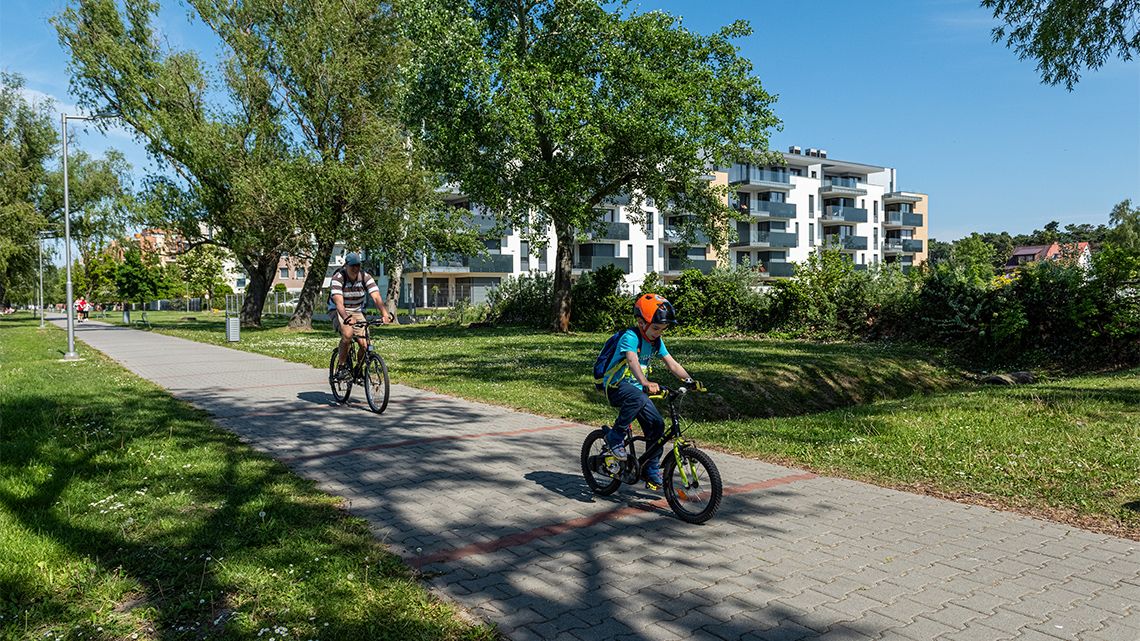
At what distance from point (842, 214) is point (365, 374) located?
7315 cm

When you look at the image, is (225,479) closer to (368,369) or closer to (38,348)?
(368,369)

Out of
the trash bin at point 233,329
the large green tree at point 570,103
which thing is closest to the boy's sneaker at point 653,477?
the large green tree at point 570,103

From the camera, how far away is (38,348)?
2106 cm

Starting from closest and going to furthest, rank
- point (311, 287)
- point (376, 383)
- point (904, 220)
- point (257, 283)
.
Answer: point (376, 383) → point (311, 287) → point (257, 283) → point (904, 220)

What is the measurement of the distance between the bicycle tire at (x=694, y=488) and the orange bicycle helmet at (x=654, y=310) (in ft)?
2.98

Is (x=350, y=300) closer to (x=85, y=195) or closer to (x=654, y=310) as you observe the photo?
(x=654, y=310)

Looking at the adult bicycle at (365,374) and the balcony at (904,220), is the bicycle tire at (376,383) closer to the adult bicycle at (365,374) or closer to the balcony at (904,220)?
the adult bicycle at (365,374)

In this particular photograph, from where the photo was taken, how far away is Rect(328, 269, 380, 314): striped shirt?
33.1 feet

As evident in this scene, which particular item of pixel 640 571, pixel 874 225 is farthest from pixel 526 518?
pixel 874 225

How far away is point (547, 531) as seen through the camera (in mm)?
4945

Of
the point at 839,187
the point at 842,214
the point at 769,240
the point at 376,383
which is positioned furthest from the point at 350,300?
the point at 839,187

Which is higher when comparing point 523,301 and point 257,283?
point 257,283

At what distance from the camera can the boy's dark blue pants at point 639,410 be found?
530 cm

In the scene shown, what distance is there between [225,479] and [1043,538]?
5.86 meters
